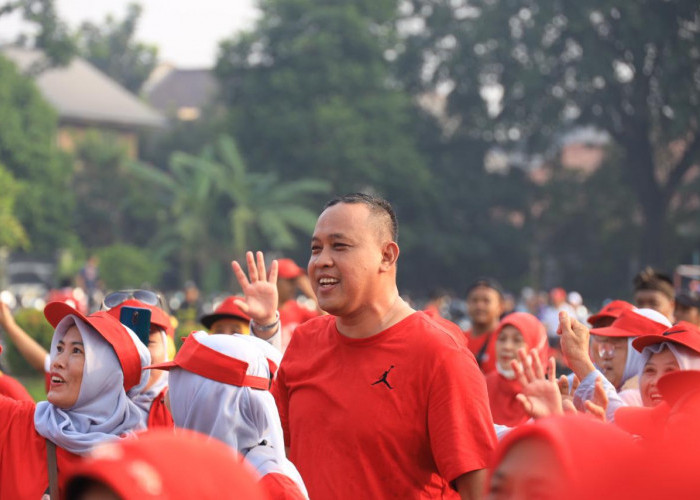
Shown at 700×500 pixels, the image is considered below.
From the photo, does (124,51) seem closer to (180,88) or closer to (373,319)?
(180,88)

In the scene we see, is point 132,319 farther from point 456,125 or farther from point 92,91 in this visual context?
point 92,91

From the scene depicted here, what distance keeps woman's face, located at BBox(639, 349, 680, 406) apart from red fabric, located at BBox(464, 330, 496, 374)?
2.46 meters

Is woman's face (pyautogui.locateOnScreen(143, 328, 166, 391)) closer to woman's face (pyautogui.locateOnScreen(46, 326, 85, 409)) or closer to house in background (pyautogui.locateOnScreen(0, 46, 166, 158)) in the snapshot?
woman's face (pyautogui.locateOnScreen(46, 326, 85, 409))

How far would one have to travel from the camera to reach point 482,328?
8.58 meters

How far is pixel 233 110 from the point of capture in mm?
43375

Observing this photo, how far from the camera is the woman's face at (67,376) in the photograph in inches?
165

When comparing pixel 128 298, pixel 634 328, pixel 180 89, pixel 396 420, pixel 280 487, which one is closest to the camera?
pixel 280 487

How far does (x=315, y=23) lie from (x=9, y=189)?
14007 mm

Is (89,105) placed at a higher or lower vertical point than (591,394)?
lower

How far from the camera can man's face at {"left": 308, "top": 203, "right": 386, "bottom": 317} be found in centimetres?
393

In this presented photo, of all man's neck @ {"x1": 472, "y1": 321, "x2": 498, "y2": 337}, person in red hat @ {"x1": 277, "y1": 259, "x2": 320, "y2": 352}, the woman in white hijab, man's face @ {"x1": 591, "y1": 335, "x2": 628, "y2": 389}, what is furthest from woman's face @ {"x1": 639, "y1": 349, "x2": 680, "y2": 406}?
person in red hat @ {"x1": 277, "y1": 259, "x2": 320, "y2": 352}

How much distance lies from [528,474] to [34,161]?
3771 cm

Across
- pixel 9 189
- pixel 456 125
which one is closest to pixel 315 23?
pixel 456 125

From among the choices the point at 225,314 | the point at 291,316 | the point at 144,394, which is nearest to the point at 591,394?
the point at 144,394
